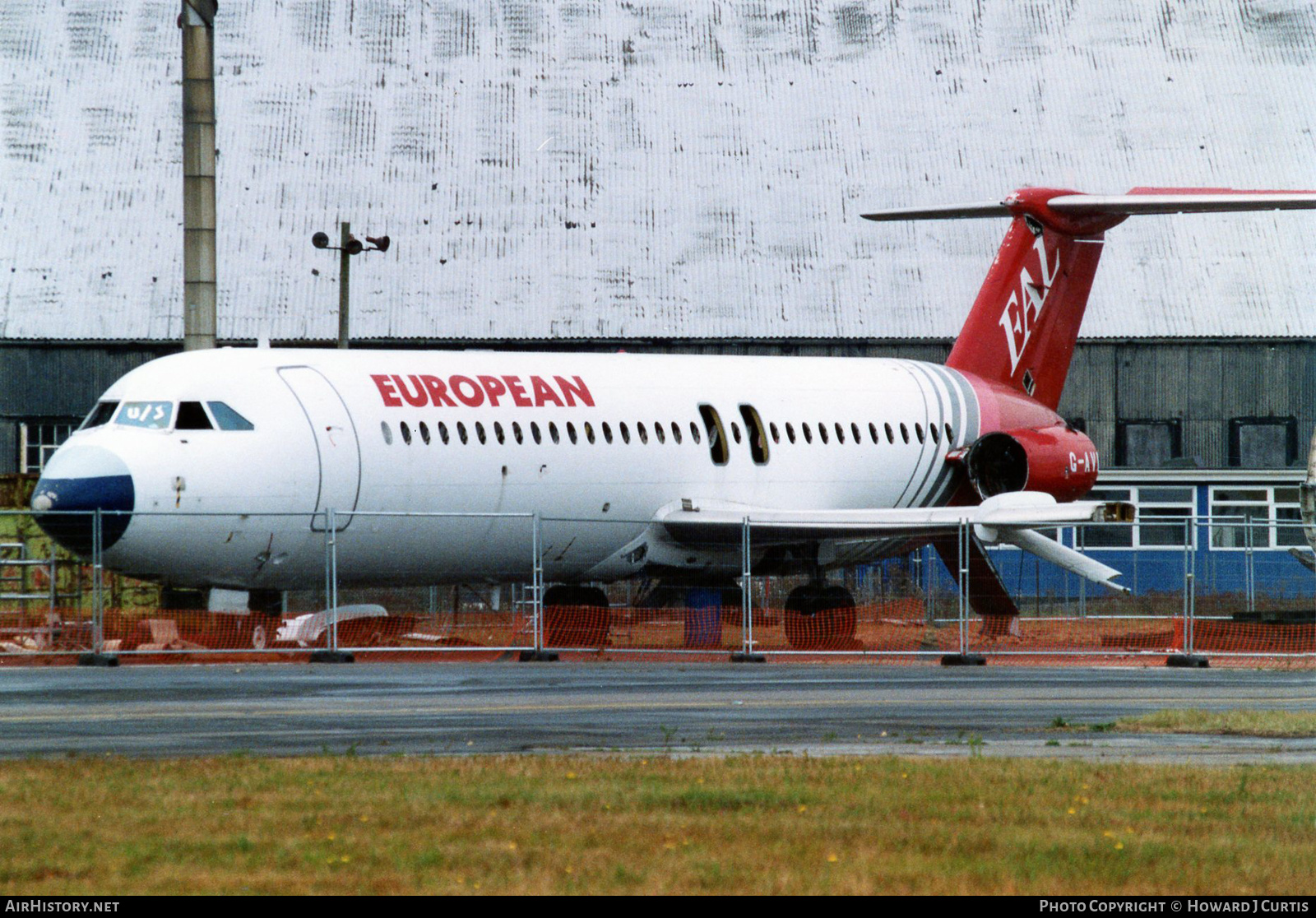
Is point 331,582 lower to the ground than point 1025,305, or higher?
lower

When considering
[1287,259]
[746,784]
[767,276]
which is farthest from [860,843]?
[1287,259]

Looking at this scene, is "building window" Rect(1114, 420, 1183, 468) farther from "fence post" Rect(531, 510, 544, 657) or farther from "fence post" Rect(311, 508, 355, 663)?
"fence post" Rect(311, 508, 355, 663)

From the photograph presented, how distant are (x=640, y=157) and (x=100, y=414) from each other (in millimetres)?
26397

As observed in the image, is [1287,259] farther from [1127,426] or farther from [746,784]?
[746,784]

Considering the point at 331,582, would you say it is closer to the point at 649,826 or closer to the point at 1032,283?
the point at 649,826

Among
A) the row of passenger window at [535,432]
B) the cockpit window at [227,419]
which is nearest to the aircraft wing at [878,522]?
the row of passenger window at [535,432]

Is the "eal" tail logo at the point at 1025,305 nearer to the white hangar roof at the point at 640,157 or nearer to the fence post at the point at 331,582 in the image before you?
the white hangar roof at the point at 640,157

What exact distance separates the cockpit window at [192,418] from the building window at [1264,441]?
28557 mm

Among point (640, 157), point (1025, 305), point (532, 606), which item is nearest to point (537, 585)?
point (532, 606)

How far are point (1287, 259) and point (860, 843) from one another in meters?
40.5

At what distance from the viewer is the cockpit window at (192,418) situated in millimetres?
23000

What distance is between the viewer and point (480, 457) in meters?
25.3

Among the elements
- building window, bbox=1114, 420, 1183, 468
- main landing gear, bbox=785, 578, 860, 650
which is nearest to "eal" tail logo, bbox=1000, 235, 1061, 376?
main landing gear, bbox=785, 578, 860, 650

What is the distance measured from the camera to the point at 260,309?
45.4 meters
